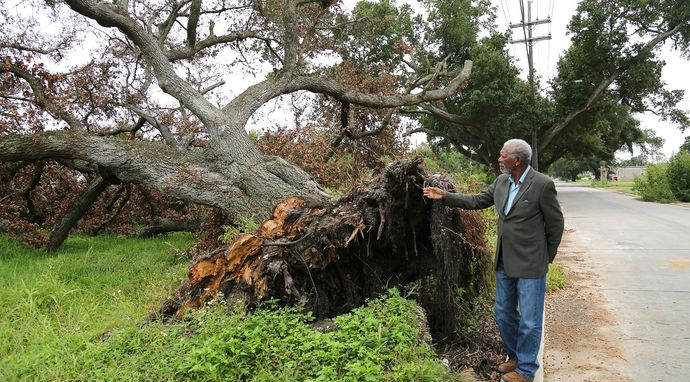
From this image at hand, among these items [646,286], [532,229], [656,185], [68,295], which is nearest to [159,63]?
[68,295]

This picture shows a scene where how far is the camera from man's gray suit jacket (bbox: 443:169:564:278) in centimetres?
364

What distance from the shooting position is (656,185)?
24125 mm

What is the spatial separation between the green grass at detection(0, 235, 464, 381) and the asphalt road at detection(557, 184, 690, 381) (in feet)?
7.62

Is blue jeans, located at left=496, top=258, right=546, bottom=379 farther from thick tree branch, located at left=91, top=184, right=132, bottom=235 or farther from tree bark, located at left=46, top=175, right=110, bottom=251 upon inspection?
thick tree branch, located at left=91, top=184, right=132, bottom=235

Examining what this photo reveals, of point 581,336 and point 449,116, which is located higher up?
point 449,116

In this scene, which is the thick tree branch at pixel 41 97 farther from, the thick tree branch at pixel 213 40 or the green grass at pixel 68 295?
the thick tree branch at pixel 213 40

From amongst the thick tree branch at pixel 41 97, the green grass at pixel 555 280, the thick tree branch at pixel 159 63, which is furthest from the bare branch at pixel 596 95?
the thick tree branch at pixel 41 97

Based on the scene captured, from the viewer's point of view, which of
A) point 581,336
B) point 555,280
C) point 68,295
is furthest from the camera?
point 555,280

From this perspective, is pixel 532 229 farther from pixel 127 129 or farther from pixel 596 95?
pixel 596 95

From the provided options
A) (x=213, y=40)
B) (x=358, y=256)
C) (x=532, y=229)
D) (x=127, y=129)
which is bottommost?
(x=358, y=256)

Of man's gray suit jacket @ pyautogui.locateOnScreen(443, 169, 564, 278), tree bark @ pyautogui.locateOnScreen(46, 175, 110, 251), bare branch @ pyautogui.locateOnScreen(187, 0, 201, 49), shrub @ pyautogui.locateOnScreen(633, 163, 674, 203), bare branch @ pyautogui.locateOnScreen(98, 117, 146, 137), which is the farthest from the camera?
shrub @ pyautogui.locateOnScreen(633, 163, 674, 203)

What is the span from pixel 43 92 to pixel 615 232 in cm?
1422

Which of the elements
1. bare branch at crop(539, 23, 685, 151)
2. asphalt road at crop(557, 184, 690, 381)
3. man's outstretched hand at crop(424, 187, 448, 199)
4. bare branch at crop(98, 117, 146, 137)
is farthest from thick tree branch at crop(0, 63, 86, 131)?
bare branch at crop(539, 23, 685, 151)

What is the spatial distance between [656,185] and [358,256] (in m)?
25.2
